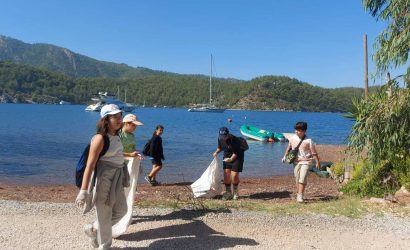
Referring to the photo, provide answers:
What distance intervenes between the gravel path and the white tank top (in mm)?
1307

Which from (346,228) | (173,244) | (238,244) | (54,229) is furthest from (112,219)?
(346,228)

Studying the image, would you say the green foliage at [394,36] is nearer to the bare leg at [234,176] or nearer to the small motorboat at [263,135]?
the bare leg at [234,176]

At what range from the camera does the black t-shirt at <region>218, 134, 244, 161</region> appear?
10.2 metres

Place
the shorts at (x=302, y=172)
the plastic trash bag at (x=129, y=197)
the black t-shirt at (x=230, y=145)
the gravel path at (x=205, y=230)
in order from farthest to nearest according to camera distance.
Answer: the black t-shirt at (x=230, y=145), the shorts at (x=302, y=172), the plastic trash bag at (x=129, y=197), the gravel path at (x=205, y=230)

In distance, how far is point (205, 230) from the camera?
6871mm

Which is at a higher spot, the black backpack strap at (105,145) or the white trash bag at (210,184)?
the black backpack strap at (105,145)

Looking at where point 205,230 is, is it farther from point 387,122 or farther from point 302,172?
point 387,122

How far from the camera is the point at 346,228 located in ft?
23.7

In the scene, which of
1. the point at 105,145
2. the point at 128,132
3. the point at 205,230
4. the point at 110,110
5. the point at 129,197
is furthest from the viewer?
the point at 128,132

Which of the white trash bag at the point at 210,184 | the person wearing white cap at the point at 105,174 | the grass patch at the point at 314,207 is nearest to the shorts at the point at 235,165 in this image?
the white trash bag at the point at 210,184

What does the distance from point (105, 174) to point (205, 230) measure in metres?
2.15

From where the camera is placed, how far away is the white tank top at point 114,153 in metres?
5.38

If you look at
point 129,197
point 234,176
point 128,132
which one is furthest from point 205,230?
point 234,176

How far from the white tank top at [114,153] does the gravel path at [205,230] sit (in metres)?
1.31
